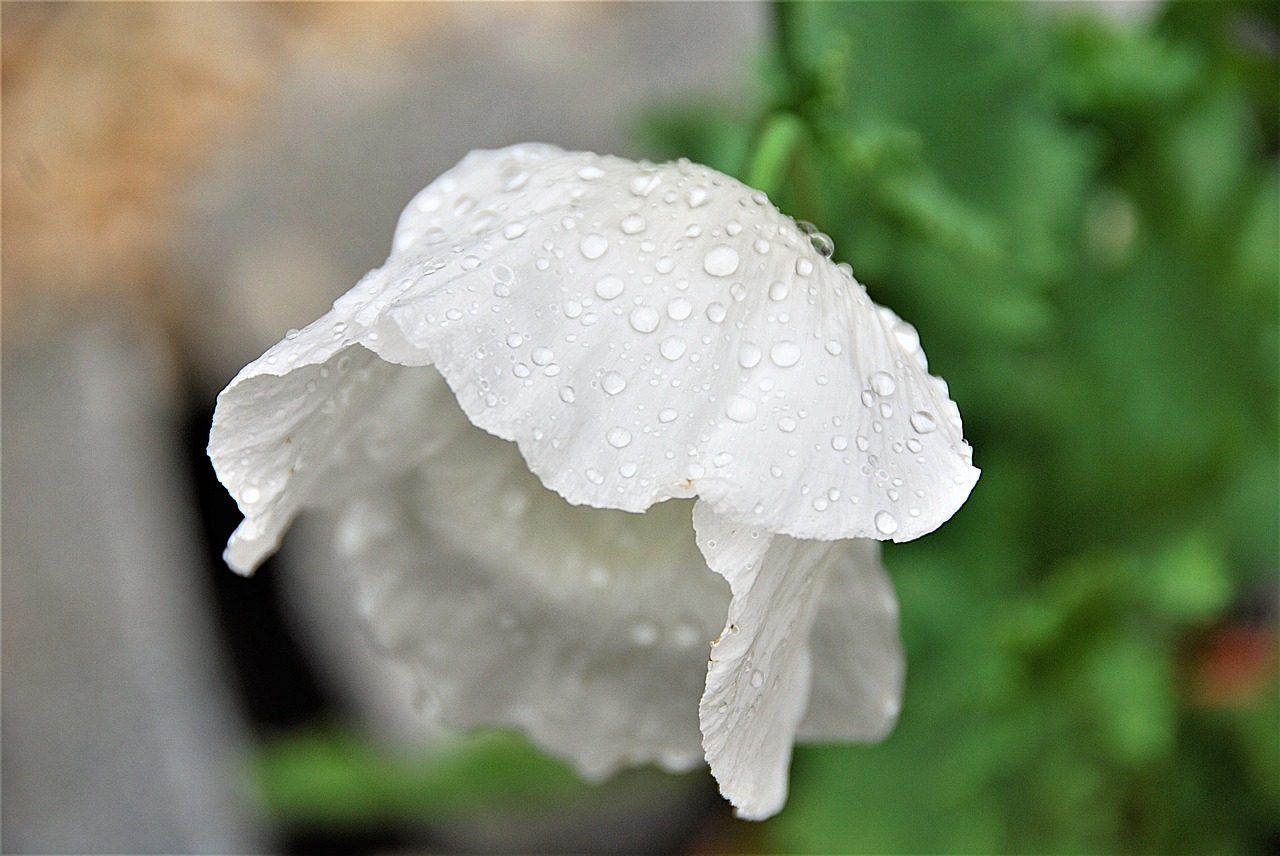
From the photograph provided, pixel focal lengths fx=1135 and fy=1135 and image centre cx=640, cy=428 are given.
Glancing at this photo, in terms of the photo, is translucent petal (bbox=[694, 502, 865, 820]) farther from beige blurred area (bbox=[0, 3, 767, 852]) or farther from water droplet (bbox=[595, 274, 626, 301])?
beige blurred area (bbox=[0, 3, 767, 852])

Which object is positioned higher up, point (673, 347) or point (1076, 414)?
point (673, 347)

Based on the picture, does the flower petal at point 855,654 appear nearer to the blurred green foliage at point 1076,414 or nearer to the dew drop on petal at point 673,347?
the dew drop on petal at point 673,347

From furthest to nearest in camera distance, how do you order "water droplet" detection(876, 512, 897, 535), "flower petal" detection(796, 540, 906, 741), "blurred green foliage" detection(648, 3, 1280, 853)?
"blurred green foliage" detection(648, 3, 1280, 853) → "flower petal" detection(796, 540, 906, 741) → "water droplet" detection(876, 512, 897, 535)

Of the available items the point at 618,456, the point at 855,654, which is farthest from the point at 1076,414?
the point at 618,456

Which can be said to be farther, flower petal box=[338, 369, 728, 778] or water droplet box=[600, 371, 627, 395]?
flower petal box=[338, 369, 728, 778]

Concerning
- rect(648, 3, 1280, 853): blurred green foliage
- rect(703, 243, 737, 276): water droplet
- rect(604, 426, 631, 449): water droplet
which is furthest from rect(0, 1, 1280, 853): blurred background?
rect(604, 426, 631, 449): water droplet

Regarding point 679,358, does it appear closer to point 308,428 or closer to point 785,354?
point 785,354

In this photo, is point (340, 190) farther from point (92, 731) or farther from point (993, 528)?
point (993, 528)

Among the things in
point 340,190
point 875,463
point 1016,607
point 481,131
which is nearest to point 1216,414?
point 1016,607
